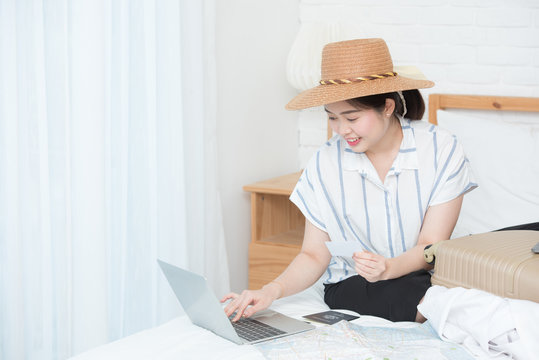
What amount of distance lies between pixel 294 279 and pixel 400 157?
1.21 ft

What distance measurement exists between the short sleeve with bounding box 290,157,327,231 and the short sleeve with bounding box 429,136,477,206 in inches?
10.5

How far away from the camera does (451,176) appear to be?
5.01 ft

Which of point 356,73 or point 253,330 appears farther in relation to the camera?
point 356,73

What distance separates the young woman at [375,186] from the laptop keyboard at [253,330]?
3.6 inches

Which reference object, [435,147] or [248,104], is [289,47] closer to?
[248,104]

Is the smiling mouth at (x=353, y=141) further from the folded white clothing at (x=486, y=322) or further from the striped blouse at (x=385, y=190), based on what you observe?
the folded white clothing at (x=486, y=322)

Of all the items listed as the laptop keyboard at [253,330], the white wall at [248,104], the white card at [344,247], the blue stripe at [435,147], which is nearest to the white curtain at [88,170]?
the white wall at [248,104]

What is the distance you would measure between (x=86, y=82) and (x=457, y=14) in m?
1.41

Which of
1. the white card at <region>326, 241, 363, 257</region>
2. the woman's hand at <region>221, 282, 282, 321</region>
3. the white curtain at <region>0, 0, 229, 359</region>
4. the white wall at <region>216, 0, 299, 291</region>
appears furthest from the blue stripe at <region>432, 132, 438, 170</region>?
the white wall at <region>216, 0, 299, 291</region>

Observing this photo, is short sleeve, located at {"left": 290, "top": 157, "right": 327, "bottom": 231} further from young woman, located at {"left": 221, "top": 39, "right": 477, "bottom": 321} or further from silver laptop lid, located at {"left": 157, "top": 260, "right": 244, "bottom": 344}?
silver laptop lid, located at {"left": 157, "top": 260, "right": 244, "bottom": 344}

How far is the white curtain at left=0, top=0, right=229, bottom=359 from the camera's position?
5.03ft

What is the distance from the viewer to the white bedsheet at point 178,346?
3.76ft

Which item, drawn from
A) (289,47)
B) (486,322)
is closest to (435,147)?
(486,322)

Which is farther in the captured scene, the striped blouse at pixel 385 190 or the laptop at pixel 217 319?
the striped blouse at pixel 385 190
